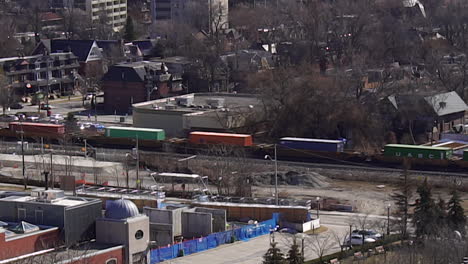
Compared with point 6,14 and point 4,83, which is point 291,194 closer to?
point 4,83

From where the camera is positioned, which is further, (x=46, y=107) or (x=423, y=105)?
(x=46, y=107)

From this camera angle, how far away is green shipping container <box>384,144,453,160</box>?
35.5 m

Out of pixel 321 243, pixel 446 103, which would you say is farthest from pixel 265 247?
pixel 446 103

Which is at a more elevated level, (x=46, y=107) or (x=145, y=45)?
(x=145, y=45)

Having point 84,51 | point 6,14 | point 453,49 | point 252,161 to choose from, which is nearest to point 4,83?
point 84,51

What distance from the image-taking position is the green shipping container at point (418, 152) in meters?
35.5

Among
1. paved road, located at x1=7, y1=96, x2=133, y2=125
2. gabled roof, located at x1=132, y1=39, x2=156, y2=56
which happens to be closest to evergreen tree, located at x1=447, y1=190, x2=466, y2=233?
paved road, located at x1=7, y1=96, x2=133, y2=125

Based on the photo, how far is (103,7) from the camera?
77688mm

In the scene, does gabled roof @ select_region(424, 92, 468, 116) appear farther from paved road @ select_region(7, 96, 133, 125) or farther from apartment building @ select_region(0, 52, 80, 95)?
apartment building @ select_region(0, 52, 80, 95)

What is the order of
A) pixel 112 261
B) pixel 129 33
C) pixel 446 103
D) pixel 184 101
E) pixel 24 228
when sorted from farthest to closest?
pixel 129 33 → pixel 184 101 → pixel 446 103 → pixel 24 228 → pixel 112 261

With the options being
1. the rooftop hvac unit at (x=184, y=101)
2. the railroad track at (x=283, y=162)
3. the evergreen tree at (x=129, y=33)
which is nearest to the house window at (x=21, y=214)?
the railroad track at (x=283, y=162)

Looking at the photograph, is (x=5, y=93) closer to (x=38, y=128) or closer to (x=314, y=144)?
(x=38, y=128)

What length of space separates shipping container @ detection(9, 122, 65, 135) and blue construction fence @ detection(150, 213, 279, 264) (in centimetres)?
1560

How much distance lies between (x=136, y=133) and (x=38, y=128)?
416 centimetres
